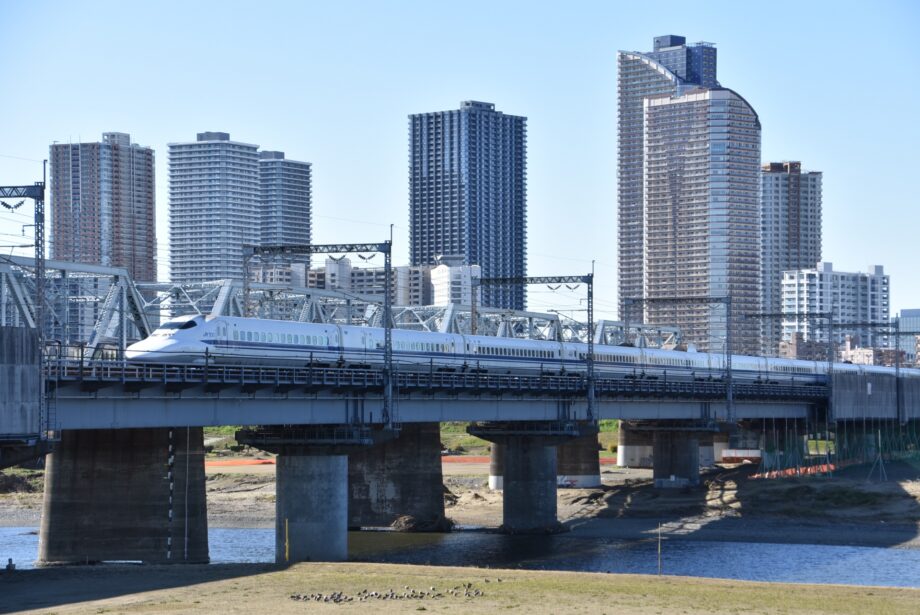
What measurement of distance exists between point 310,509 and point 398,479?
2913 cm

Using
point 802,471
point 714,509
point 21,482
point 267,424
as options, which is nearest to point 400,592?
point 267,424

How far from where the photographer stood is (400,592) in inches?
2101

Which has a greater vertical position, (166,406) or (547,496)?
(166,406)

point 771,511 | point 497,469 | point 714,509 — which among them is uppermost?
point 497,469

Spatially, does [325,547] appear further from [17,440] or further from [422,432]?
[422,432]

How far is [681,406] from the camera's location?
364ft

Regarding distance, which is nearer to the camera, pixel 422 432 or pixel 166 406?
pixel 166 406

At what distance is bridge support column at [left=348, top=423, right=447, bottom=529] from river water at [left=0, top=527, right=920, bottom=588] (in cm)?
376

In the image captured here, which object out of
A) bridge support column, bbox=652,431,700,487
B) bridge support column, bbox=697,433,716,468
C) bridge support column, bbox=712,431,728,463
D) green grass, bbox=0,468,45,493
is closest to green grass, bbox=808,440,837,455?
bridge support column, bbox=712,431,728,463

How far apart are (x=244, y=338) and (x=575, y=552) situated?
20615 mm

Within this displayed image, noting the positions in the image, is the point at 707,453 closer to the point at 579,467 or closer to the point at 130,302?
the point at 579,467

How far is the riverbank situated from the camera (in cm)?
4950

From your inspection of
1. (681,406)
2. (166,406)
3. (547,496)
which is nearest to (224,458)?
(681,406)

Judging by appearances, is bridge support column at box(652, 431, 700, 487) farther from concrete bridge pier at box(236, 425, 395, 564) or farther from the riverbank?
the riverbank
